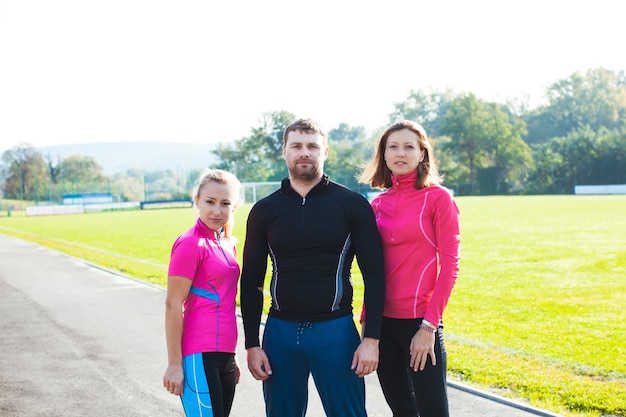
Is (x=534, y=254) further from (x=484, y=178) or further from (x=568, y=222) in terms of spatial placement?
(x=484, y=178)

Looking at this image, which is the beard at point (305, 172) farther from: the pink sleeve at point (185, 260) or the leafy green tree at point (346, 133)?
the leafy green tree at point (346, 133)

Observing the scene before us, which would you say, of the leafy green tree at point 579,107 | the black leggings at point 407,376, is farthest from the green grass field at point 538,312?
the leafy green tree at point 579,107

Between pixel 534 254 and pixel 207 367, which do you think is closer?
pixel 207 367

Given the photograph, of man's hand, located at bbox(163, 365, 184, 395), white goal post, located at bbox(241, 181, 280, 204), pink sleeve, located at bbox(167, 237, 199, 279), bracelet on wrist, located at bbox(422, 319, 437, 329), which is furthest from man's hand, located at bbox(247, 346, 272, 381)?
white goal post, located at bbox(241, 181, 280, 204)

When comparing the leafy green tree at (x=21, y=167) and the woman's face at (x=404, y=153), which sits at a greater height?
the leafy green tree at (x=21, y=167)

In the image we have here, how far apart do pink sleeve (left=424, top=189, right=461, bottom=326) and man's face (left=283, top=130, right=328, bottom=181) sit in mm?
660

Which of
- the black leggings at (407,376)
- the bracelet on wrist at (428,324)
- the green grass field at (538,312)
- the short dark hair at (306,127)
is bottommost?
the green grass field at (538,312)

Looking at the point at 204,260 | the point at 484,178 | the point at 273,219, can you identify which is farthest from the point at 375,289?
the point at 484,178

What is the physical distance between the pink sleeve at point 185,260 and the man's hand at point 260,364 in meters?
0.52

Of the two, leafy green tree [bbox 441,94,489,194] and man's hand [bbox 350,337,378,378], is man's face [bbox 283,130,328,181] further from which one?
leafy green tree [bbox 441,94,489,194]

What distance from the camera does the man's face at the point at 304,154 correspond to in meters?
3.31

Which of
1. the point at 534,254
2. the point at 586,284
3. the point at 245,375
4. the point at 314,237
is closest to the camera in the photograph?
the point at 314,237

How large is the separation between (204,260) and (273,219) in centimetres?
42

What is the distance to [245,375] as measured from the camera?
247 inches
